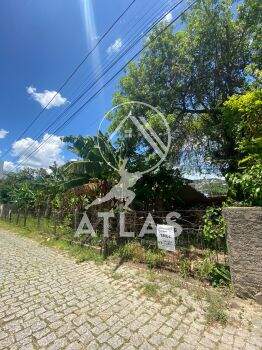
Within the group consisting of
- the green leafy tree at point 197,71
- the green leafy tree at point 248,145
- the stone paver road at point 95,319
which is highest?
the green leafy tree at point 197,71

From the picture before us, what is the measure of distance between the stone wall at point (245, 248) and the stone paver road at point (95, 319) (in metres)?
1.01

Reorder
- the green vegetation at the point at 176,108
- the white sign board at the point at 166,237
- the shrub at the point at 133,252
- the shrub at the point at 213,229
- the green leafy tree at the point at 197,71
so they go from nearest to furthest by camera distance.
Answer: the shrub at the point at 213,229
the white sign board at the point at 166,237
the shrub at the point at 133,252
the green vegetation at the point at 176,108
the green leafy tree at the point at 197,71

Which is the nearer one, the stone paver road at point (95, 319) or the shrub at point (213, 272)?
the stone paver road at point (95, 319)

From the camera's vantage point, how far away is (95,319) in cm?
426

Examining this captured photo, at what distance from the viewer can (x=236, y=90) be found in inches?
472

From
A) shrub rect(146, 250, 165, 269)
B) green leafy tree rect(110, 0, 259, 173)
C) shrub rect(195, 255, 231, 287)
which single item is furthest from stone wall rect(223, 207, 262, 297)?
green leafy tree rect(110, 0, 259, 173)

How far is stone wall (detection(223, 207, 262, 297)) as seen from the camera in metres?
4.63

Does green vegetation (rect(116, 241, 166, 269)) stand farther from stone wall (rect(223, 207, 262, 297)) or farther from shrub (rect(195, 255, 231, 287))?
stone wall (rect(223, 207, 262, 297))

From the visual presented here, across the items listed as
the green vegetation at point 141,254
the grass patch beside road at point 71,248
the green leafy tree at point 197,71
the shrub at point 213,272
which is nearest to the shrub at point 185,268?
the shrub at point 213,272

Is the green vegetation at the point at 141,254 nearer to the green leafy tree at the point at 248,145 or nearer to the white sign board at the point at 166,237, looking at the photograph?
the white sign board at the point at 166,237

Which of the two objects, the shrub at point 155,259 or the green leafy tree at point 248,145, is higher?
the green leafy tree at point 248,145

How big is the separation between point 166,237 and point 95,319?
9.30ft

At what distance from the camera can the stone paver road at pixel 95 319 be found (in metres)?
3.61

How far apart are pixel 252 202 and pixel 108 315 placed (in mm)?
3325
